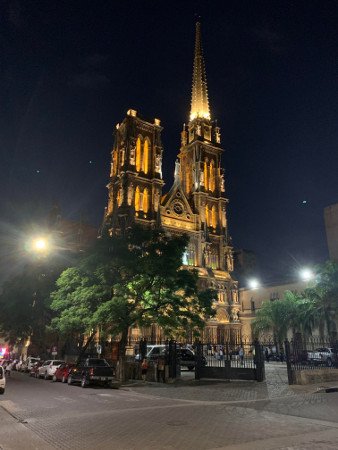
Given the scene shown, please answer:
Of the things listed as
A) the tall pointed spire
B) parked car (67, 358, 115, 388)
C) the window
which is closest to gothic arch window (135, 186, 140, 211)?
the window

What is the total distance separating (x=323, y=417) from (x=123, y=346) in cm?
Answer: 1696

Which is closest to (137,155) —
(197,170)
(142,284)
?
(197,170)

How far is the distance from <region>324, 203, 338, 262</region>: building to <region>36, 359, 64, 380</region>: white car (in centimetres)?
3811

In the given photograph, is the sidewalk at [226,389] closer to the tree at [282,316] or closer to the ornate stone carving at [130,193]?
the tree at [282,316]


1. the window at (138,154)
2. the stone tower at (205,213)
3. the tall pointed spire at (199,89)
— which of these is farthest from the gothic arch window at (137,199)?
the tall pointed spire at (199,89)

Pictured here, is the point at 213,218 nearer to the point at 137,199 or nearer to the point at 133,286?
the point at 137,199

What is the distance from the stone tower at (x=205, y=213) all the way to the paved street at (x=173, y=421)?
47.0 meters

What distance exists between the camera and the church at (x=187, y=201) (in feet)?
213

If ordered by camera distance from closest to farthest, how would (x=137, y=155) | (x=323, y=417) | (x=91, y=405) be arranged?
(x=323, y=417) → (x=91, y=405) → (x=137, y=155)

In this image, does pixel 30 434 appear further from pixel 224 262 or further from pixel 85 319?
pixel 224 262

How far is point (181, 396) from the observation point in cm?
1736

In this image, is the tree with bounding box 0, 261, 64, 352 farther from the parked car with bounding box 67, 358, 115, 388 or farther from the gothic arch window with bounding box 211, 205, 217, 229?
the gothic arch window with bounding box 211, 205, 217, 229

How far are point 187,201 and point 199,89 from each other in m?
33.3

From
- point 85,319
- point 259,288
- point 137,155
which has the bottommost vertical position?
point 85,319
